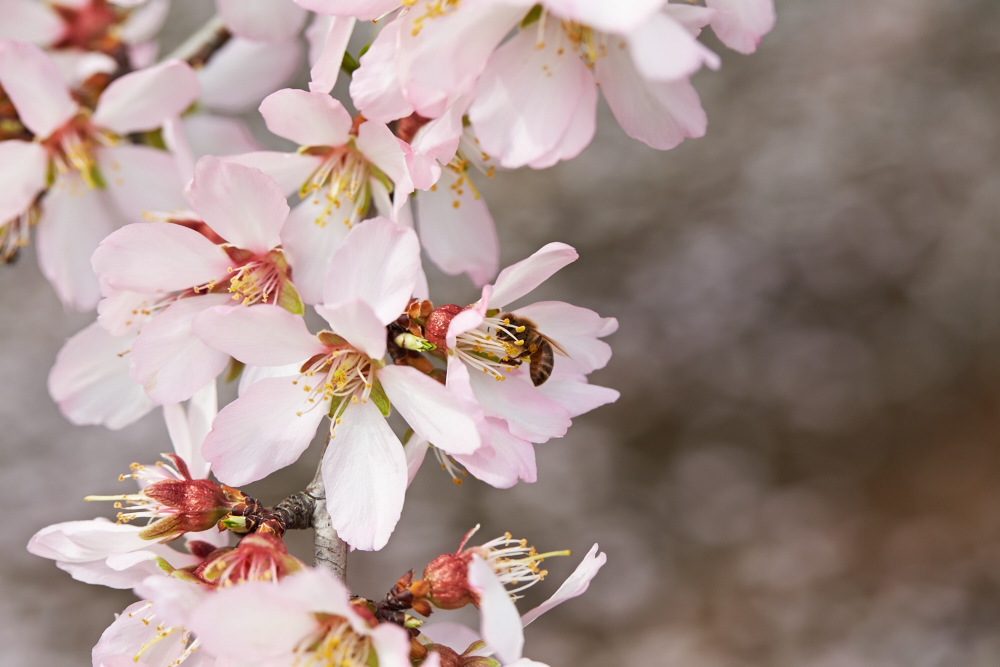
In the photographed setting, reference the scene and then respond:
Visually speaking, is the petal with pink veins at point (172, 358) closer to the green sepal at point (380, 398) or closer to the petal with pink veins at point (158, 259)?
the petal with pink veins at point (158, 259)

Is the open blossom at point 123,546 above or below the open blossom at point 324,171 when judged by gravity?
below

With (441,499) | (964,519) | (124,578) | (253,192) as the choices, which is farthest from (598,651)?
(253,192)

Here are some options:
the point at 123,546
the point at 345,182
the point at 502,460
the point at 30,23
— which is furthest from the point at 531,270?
the point at 30,23

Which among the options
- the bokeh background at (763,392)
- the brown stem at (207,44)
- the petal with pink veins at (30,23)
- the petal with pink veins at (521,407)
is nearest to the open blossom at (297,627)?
the petal with pink veins at (521,407)

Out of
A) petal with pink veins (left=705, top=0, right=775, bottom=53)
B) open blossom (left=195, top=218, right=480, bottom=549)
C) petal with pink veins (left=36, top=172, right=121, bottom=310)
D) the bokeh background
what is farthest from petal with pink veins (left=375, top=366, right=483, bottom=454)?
the bokeh background

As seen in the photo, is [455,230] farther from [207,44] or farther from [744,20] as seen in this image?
[207,44]

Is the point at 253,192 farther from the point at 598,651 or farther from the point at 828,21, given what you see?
the point at 828,21

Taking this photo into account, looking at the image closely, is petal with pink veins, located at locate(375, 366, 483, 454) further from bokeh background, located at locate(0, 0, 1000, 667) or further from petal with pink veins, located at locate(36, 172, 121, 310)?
bokeh background, located at locate(0, 0, 1000, 667)
